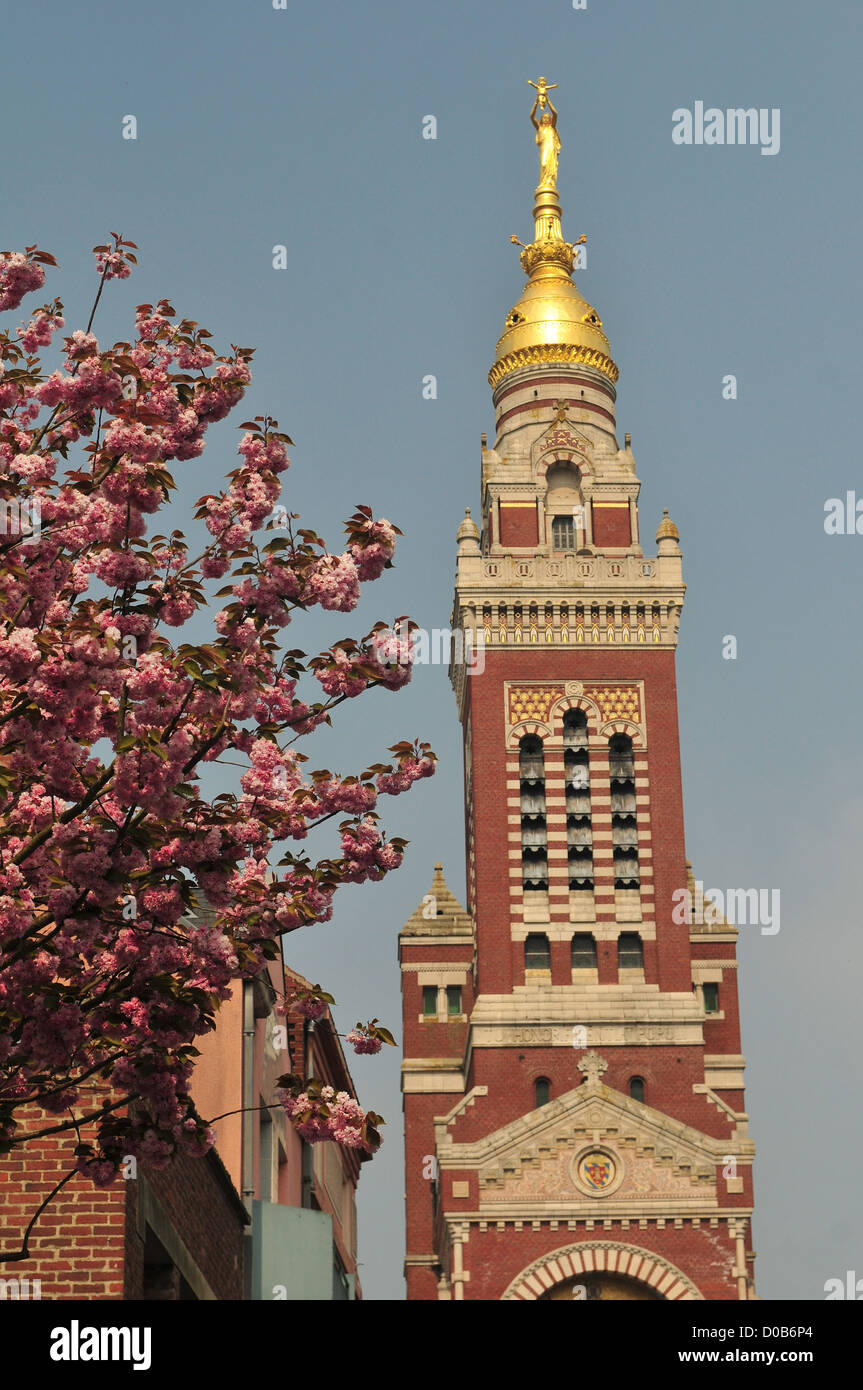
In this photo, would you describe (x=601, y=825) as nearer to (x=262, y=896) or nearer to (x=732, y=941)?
(x=732, y=941)

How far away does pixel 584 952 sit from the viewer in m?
68.7

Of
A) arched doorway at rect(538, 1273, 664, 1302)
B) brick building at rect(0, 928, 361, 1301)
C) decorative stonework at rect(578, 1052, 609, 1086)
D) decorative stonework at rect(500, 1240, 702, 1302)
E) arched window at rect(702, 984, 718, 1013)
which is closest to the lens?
brick building at rect(0, 928, 361, 1301)

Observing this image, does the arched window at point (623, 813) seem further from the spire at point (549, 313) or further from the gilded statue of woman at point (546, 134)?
the gilded statue of woman at point (546, 134)

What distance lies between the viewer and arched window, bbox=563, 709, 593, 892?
6975 centimetres

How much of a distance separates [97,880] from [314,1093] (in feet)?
11.3

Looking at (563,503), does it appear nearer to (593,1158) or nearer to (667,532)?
(667,532)

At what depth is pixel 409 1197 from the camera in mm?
74625

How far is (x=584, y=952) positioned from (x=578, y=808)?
188 inches

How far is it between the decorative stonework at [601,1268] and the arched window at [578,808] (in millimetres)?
12714

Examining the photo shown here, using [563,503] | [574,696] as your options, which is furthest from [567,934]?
[563,503]

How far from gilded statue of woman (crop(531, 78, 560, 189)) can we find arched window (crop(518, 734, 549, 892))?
2498cm

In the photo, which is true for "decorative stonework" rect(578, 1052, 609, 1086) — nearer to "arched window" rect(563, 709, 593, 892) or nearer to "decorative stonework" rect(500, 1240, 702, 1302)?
"decorative stonework" rect(500, 1240, 702, 1302)

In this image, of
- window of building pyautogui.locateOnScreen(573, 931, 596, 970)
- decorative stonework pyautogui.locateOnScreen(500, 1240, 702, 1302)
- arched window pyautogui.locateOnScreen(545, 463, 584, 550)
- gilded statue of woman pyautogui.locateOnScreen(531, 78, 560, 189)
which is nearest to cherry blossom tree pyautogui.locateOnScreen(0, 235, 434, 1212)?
decorative stonework pyautogui.locateOnScreen(500, 1240, 702, 1302)

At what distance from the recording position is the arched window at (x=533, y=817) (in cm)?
6975
